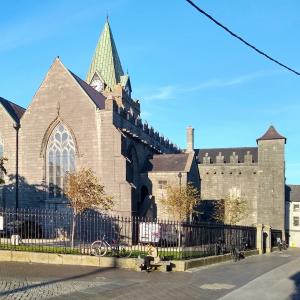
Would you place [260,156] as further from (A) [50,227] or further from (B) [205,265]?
(B) [205,265]

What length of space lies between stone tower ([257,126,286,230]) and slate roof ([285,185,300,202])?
14581mm

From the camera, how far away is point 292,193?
282 ft

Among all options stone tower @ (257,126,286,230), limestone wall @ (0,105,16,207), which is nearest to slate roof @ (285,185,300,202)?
stone tower @ (257,126,286,230)

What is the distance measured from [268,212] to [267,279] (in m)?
56.8

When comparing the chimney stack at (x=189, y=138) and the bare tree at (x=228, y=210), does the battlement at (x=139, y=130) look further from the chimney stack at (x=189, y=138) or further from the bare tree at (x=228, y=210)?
the bare tree at (x=228, y=210)

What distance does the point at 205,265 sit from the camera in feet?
70.1

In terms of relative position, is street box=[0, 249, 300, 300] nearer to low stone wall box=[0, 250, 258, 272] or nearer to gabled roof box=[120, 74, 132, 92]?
low stone wall box=[0, 250, 258, 272]

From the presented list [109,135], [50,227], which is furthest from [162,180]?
[50,227]

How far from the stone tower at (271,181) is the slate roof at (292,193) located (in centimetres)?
1458

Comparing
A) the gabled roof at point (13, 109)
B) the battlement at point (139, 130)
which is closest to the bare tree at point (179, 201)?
the battlement at point (139, 130)

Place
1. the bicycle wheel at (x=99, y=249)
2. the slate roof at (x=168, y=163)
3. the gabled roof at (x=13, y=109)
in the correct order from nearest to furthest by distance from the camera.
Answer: the bicycle wheel at (x=99, y=249)
the gabled roof at (x=13, y=109)
the slate roof at (x=168, y=163)

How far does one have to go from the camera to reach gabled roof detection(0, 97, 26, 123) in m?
44.6

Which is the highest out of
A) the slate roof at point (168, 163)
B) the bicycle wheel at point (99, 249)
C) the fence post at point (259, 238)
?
the slate roof at point (168, 163)

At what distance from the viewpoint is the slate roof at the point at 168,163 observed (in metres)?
46.4
